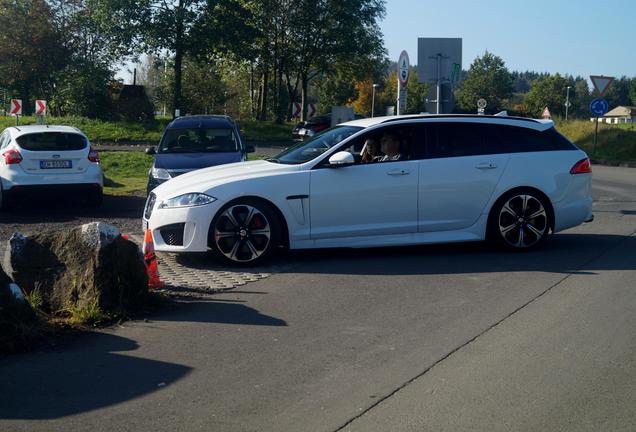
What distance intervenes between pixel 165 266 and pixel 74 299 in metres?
2.45

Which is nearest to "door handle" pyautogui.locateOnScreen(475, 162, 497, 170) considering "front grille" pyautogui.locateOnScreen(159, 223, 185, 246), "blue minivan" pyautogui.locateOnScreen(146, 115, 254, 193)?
"front grille" pyautogui.locateOnScreen(159, 223, 185, 246)

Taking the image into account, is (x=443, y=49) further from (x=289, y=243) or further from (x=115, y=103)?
(x=115, y=103)

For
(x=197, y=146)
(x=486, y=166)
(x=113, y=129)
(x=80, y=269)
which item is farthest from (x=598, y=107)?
(x=80, y=269)

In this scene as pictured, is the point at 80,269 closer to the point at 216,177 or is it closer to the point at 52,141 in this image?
the point at 216,177

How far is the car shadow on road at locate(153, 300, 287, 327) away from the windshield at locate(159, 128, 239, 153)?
776 centimetres

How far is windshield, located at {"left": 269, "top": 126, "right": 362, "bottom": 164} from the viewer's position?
9727 millimetres

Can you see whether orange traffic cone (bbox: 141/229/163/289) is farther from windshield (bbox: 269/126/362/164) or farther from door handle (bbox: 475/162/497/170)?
door handle (bbox: 475/162/497/170)

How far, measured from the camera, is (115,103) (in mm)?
49719

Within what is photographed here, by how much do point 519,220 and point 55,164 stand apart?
8303 mm

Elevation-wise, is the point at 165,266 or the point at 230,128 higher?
the point at 230,128

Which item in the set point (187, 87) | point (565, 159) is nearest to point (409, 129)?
point (565, 159)

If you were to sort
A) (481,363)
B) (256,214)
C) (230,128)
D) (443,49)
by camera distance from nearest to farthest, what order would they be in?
(481,363), (256,214), (230,128), (443,49)

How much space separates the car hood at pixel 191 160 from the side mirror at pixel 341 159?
205 inches

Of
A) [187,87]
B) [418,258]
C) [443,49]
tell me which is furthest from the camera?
[187,87]
